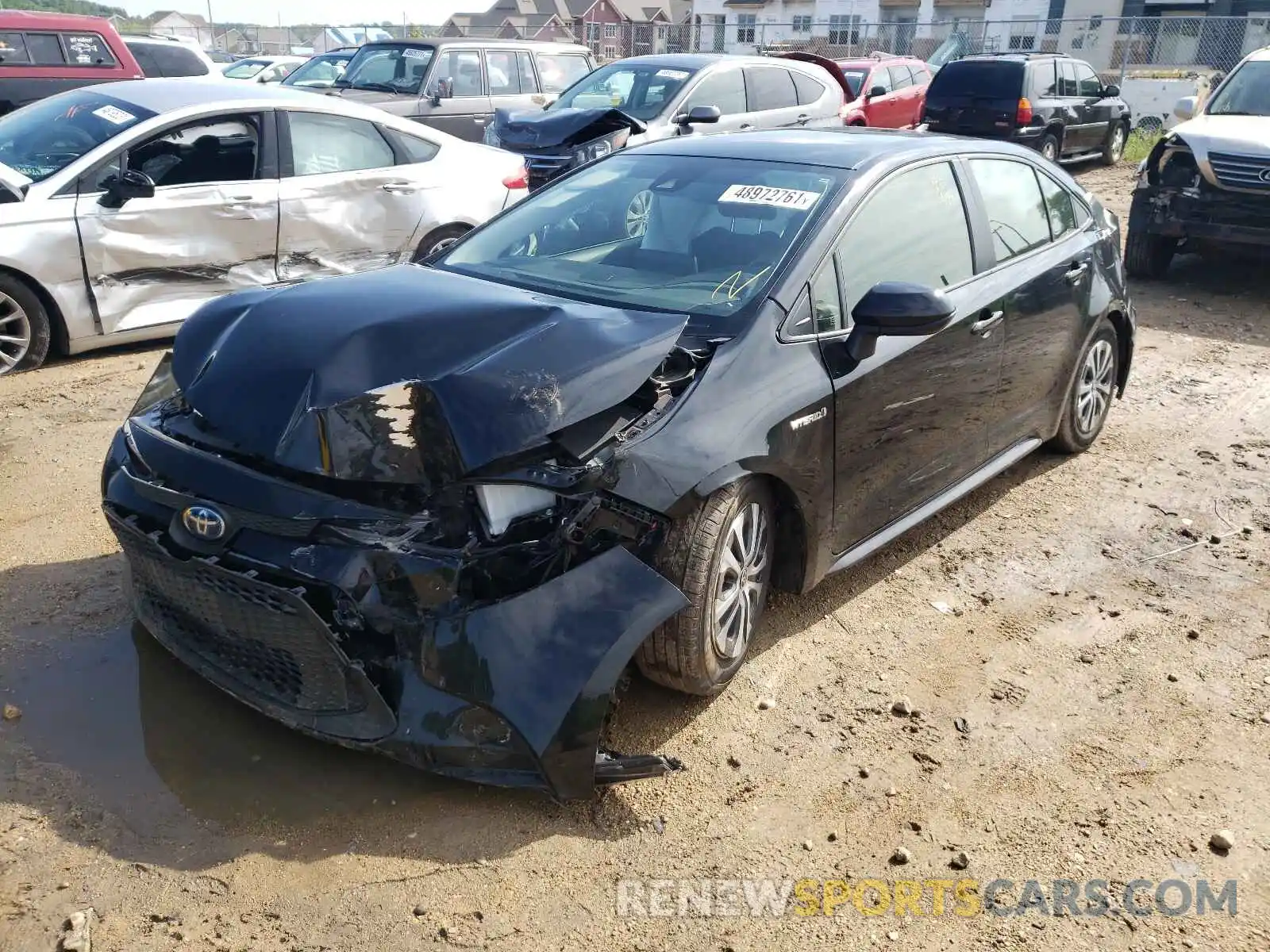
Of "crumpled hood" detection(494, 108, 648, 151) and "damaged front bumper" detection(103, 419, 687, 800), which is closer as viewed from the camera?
"damaged front bumper" detection(103, 419, 687, 800)

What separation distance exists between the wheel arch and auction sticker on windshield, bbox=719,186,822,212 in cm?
429

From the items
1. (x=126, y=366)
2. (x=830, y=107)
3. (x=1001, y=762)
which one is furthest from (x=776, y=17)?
(x=1001, y=762)

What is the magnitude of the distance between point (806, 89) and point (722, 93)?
150 cm

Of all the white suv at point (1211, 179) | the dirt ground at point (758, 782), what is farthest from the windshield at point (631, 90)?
the dirt ground at point (758, 782)

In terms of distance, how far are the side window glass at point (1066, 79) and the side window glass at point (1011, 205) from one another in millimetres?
12437

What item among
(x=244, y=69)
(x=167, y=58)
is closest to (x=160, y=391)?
(x=167, y=58)

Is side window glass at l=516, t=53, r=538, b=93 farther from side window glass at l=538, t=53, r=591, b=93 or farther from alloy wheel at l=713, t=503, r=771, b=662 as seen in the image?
alloy wheel at l=713, t=503, r=771, b=662

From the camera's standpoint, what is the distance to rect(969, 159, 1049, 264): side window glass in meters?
4.60

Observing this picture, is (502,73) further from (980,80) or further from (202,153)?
(980,80)

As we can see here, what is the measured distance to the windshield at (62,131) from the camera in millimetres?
6461

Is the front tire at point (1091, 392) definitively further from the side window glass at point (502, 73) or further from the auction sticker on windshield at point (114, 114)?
the side window glass at point (502, 73)

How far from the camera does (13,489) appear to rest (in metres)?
4.83

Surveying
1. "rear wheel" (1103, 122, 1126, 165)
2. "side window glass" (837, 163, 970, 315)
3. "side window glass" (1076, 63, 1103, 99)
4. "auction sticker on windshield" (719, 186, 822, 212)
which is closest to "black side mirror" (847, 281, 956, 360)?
"side window glass" (837, 163, 970, 315)

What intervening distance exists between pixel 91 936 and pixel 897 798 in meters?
2.10
